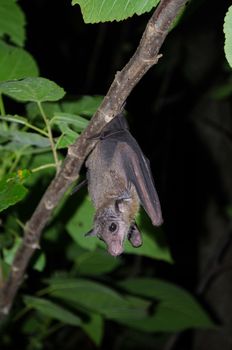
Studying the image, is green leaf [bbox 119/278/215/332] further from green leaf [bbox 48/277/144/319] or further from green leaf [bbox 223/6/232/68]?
green leaf [bbox 223/6/232/68]

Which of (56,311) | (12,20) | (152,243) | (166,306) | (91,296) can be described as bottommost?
(166,306)

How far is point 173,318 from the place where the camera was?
Result: 3.77 m

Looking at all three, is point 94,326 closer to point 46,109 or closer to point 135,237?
point 135,237

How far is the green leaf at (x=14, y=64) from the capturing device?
7.33 ft

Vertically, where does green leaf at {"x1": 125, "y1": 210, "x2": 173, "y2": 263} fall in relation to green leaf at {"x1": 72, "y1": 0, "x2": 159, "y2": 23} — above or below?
below

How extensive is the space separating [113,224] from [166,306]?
1.97m

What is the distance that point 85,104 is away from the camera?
2.42m

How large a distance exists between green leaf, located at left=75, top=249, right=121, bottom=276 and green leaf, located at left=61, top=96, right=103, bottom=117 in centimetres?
151

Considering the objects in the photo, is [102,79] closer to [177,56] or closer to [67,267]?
[177,56]

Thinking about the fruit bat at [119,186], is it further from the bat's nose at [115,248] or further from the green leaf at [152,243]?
the green leaf at [152,243]

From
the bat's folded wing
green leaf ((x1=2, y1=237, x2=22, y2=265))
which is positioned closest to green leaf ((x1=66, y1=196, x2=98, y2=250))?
green leaf ((x1=2, y1=237, x2=22, y2=265))

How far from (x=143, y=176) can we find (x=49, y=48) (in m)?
5.08

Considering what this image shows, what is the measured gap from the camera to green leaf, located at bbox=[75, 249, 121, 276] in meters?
3.69

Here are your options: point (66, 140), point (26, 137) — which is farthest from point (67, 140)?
point (26, 137)
